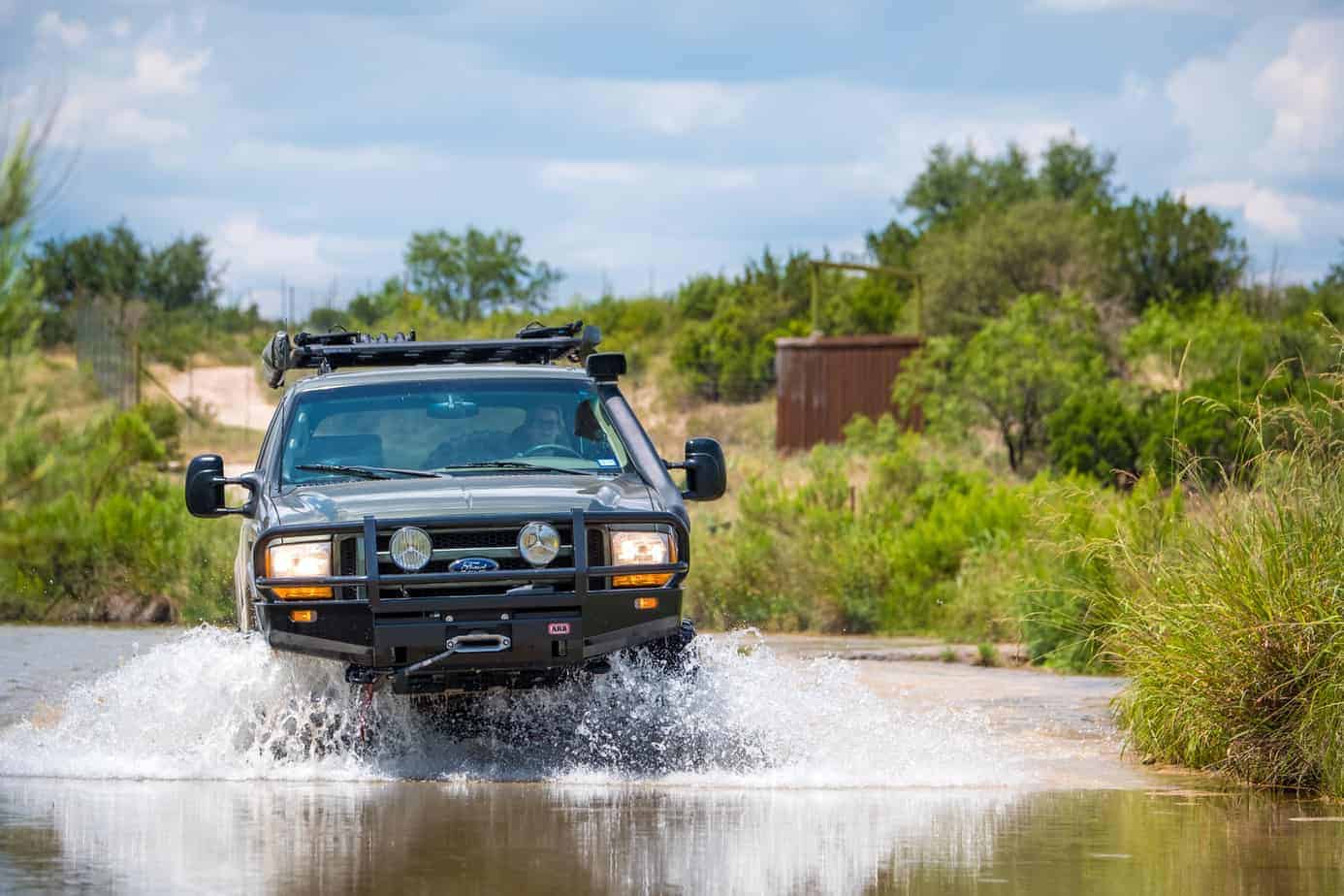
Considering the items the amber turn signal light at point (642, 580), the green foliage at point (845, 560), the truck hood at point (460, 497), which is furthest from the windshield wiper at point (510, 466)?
the green foliage at point (845, 560)

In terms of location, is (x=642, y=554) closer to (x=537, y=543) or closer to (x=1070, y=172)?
(x=537, y=543)

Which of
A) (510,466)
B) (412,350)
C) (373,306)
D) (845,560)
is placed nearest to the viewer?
(510,466)

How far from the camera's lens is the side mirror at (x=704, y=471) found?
10289 mm

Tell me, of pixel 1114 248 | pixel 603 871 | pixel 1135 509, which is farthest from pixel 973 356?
pixel 603 871

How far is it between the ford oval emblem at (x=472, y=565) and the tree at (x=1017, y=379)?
→ 2705 cm

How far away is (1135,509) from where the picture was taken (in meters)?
15.6

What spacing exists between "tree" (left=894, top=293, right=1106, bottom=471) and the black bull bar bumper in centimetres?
2687

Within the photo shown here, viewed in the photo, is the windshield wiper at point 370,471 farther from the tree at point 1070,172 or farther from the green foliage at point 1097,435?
the tree at point 1070,172

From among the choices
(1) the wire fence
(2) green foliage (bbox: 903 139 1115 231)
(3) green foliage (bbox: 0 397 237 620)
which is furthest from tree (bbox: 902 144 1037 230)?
(3) green foliage (bbox: 0 397 237 620)

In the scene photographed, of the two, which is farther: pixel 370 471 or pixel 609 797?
pixel 370 471

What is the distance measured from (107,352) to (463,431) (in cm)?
4027

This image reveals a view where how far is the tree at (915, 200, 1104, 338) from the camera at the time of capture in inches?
2010

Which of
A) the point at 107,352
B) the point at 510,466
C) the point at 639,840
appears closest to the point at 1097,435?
the point at 510,466

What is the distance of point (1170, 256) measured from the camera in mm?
52031
